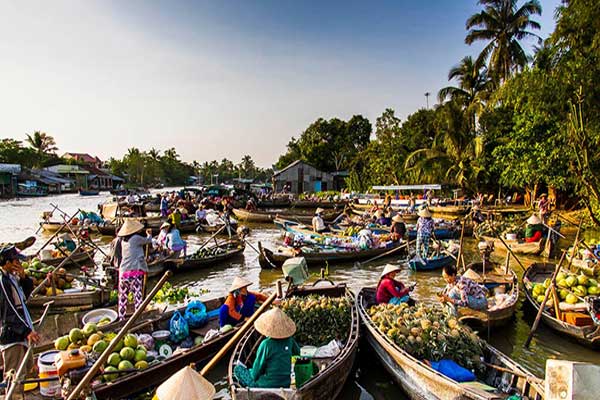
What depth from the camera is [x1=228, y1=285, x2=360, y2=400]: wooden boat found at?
4.02 metres

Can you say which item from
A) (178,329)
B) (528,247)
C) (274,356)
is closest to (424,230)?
(528,247)

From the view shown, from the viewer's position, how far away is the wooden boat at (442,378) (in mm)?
4242

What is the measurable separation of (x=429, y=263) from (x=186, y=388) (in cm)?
1091

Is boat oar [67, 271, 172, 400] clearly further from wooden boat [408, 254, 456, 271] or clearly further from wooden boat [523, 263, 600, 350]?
wooden boat [408, 254, 456, 271]

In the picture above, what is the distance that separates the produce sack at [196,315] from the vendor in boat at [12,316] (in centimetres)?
257

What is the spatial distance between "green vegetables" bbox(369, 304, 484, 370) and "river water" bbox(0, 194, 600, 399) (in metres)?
0.87

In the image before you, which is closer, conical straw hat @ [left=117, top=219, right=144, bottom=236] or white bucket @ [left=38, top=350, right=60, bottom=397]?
white bucket @ [left=38, top=350, right=60, bottom=397]

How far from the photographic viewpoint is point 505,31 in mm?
28078

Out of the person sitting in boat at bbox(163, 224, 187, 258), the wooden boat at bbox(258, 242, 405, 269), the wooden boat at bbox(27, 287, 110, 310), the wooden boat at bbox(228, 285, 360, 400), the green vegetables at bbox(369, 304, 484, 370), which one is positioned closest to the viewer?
the wooden boat at bbox(228, 285, 360, 400)

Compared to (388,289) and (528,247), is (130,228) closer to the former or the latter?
(388,289)

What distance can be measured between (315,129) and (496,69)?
25.6 metres

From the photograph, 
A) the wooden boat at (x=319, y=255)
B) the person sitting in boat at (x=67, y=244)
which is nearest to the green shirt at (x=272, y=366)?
the wooden boat at (x=319, y=255)

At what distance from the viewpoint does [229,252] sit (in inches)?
541

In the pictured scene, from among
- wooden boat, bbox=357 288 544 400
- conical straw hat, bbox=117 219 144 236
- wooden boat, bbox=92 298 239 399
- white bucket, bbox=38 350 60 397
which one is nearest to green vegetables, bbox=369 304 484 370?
wooden boat, bbox=357 288 544 400
